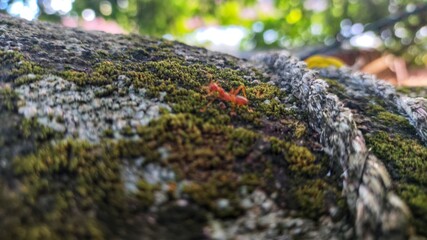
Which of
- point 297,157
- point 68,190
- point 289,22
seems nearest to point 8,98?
point 68,190

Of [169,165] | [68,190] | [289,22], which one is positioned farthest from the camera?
[289,22]

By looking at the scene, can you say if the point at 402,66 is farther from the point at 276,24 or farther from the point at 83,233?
the point at 83,233

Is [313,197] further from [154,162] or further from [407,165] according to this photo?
[154,162]

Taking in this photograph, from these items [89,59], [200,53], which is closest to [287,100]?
[200,53]

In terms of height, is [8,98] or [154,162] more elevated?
[8,98]

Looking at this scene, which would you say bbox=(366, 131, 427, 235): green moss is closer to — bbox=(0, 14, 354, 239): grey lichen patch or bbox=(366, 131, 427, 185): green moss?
bbox=(366, 131, 427, 185): green moss

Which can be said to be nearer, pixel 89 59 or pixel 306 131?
pixel 306 131
